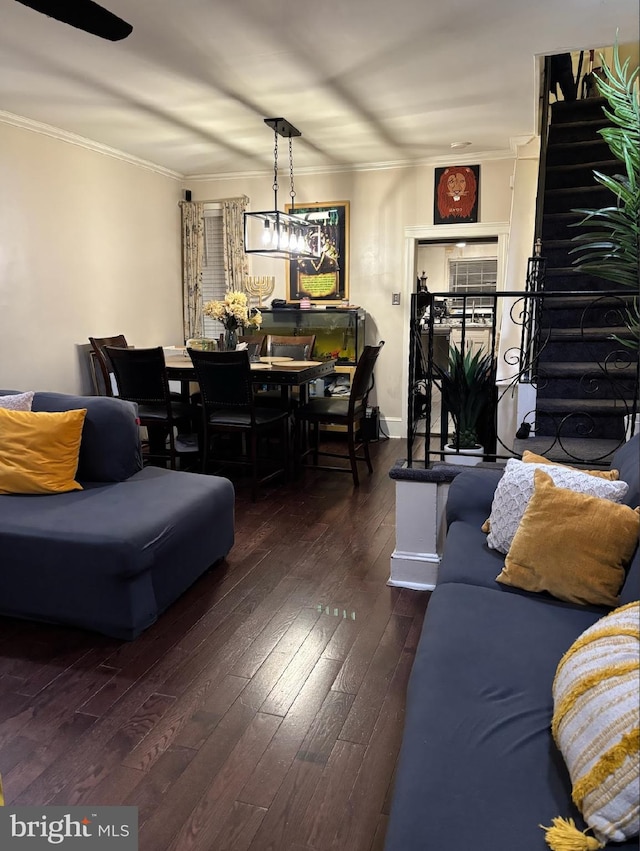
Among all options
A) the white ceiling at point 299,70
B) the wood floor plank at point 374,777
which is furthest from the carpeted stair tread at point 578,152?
the wood floor plank at point 374,777

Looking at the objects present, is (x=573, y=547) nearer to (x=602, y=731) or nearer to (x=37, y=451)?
(x=602, y=731)

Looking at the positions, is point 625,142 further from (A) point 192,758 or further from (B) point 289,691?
(A) point 192,758

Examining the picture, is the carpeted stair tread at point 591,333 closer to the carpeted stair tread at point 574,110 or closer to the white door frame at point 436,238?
the white door frame at point 436,238

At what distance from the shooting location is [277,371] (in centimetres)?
441

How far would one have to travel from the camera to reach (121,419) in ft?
10.1

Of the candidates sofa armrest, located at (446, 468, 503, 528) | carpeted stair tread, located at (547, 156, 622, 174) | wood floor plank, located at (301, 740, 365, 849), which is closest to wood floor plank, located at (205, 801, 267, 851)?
wood floor plank, located at (301, 740, 365, 849)

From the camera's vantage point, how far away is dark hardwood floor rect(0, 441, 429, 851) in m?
1.64

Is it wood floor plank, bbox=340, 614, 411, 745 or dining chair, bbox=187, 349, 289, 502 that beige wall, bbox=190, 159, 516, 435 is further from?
wood floor plank, bbox=340, 614, 411, 745

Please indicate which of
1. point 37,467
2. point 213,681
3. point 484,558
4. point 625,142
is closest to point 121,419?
point 37,467

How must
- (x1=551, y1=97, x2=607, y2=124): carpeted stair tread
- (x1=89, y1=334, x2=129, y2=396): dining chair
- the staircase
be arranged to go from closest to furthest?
1. the staircase
2. (x1=89, y1=334, x2=129, y2=396): dining chair
3. (x1=551, y1=97, x2=607, y2=124): carpeted stair tread

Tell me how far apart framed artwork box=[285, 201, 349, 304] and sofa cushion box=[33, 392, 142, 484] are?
3.78 metres

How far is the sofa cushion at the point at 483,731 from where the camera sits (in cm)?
106

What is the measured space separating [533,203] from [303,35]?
2499 millimetres

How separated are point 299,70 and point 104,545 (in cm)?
303
